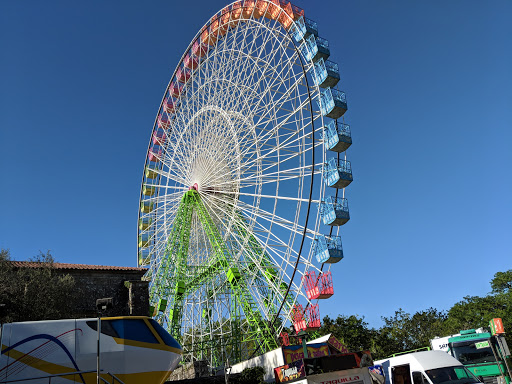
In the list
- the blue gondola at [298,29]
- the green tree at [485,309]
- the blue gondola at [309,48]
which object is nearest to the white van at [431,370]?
the blue gondola at [309,48]

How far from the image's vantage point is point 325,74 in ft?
71.9

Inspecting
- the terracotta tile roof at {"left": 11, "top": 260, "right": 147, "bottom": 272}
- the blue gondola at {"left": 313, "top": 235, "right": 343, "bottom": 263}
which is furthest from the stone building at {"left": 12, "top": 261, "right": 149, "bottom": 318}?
the blue gondola at {"left": 313, "top": 235, "right": 343, "bottom": 263}

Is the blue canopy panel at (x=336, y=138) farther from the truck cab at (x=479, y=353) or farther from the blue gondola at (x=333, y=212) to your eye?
the truck cab at (x=479, y=353)

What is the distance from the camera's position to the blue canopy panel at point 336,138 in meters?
21.4

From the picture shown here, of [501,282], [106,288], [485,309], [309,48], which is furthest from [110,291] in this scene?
[501,282]

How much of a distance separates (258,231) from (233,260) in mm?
2504

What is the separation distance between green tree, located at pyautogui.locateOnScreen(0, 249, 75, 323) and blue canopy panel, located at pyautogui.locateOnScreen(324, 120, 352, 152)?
45.5ft

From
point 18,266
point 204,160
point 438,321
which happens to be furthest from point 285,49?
point 438,321

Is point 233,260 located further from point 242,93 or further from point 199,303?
point 242,93

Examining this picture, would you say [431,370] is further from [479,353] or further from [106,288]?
[106,288]

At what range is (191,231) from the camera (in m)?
29.1

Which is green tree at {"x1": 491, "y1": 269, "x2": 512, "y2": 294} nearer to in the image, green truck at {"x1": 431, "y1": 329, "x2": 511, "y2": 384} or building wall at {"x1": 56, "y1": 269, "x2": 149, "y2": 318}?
green truck at {"x1": 431, "y1": 329, "x2": 511, "y2": 384}

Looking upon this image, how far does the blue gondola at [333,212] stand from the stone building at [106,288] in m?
9.48

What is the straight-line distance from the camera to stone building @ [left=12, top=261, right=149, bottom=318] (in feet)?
61.0
